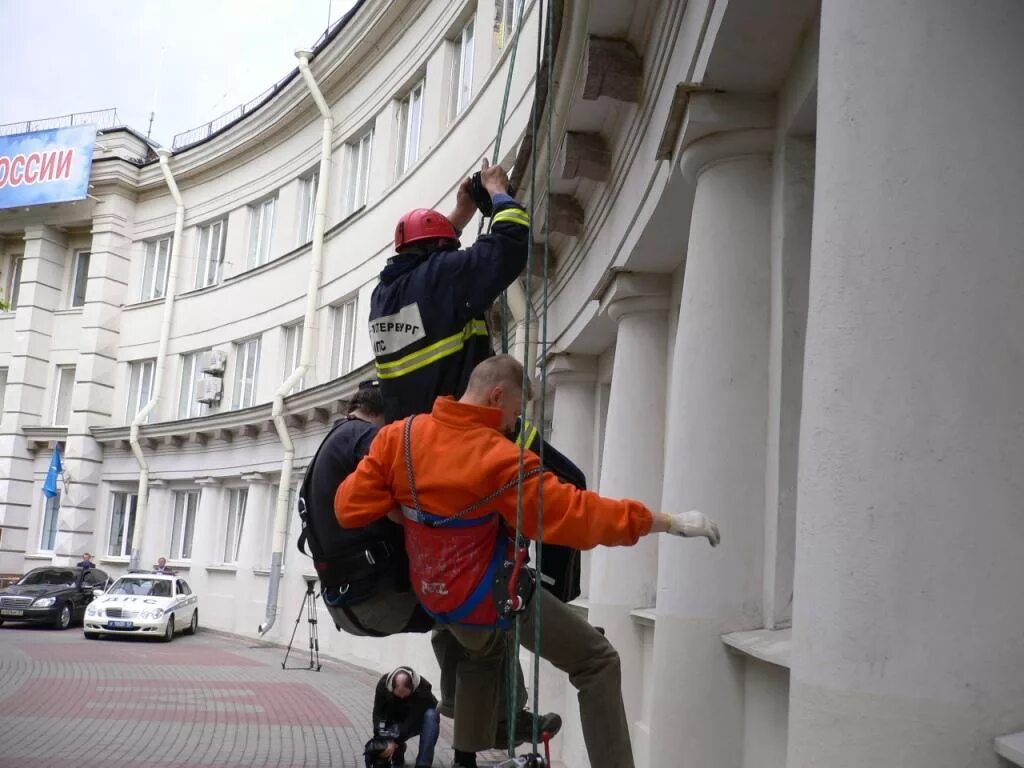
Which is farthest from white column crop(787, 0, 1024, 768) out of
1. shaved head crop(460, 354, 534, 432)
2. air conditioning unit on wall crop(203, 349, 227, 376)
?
air conditioning unit on wall crop(203, 349, 227, 376)

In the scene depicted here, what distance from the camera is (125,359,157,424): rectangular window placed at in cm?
3109

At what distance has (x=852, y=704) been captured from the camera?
271cm

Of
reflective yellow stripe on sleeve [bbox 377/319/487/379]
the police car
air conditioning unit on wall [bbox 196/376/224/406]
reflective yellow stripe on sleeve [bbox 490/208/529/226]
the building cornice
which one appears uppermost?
air conditioning unit on wall [bbox 196/376/224/406]

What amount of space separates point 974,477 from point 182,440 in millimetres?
27325

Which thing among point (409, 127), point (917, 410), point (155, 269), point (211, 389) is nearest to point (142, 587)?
point (211, 389)

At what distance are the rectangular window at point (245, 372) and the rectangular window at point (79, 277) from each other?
29.0ft

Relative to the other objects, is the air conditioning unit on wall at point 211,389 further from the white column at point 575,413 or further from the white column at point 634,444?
the white column at point 634,444

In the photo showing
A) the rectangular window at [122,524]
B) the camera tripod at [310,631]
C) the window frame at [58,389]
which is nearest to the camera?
the camera tripod at [310,631]

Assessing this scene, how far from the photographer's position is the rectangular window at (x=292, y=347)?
24188 millimetres

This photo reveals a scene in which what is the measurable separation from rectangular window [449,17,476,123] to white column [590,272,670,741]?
8.57 meters

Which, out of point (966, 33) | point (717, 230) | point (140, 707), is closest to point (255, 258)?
point (140, 707)

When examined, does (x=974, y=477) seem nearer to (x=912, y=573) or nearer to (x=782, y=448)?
(x=912, y=573)

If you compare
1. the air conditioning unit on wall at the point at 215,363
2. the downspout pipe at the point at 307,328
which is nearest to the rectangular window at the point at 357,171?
the downspout pipe at the point at 307,328

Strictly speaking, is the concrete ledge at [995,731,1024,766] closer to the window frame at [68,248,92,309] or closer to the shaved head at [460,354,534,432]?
the shaved head at [460,354,534,432]
